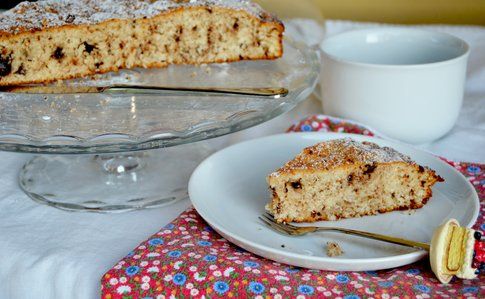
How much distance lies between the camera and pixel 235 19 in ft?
5.06

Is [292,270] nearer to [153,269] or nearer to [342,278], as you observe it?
[342,278]

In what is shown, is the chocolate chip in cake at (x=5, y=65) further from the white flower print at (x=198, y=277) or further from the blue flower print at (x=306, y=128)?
the white flower print at (x=198, y=277)

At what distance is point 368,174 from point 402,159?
64mm

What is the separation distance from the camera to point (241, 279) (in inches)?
36.8

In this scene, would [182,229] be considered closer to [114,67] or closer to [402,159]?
[402,159]

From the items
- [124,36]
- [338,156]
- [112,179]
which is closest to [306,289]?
[338,156]

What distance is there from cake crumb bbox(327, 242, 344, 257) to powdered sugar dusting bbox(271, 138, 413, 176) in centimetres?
13

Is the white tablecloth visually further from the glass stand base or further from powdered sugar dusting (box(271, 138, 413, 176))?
powdered sugar dusting (box(271, 138, 413, 176))

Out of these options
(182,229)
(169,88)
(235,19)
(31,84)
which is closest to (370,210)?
(182,229)

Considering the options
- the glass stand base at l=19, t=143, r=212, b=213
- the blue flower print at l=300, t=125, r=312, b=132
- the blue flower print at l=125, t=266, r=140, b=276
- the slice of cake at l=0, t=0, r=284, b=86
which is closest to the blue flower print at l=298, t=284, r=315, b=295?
the blue flower print at l=125, t=266, r=140, b=276

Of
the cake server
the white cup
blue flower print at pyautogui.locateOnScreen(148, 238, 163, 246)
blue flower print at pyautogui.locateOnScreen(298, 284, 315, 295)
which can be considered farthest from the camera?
the white cup

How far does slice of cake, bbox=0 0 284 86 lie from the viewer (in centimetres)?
144

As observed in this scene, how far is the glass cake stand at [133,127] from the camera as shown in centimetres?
108

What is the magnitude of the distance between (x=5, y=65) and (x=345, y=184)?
2.53ft
